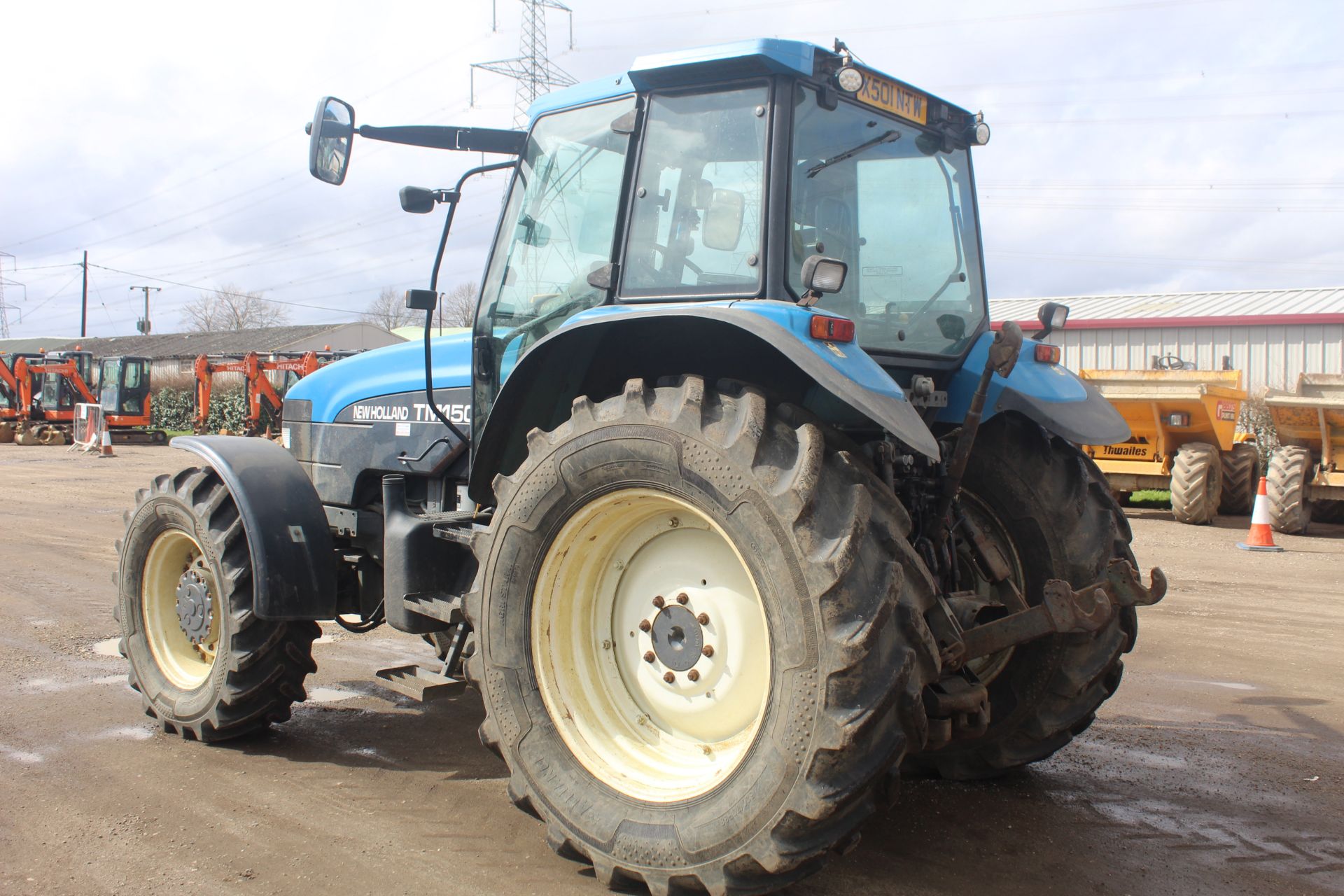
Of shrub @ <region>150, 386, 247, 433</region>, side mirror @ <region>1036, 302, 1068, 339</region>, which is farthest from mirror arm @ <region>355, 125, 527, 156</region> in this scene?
shrub @ <region>150, 386, 247, 433</region>

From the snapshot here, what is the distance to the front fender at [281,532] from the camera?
440 cm

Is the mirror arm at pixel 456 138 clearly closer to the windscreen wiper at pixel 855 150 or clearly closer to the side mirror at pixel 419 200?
the side mirror at pixel 419 200

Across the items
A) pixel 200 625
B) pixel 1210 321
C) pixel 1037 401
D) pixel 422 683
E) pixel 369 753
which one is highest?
pixel 1210 321

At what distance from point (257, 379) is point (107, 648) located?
894 inches

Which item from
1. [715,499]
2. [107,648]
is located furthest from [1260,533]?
[107,648]

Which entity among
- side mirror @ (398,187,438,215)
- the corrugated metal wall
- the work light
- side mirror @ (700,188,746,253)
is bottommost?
side mirror @ (700,188,746,253)

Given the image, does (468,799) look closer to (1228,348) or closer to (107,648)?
(107,648)

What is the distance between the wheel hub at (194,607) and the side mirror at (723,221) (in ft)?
9.34

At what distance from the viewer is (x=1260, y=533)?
11766 mm

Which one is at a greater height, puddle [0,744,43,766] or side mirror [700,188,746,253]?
side mirror [700,188,746,253]

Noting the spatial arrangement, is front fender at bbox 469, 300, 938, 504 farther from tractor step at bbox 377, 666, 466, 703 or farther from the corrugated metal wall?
the corrugated metal wall

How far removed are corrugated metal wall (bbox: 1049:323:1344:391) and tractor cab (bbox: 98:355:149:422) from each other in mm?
25225

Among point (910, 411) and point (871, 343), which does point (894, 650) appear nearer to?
point (910, 411)

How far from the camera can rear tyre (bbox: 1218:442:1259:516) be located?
14.4 meters
